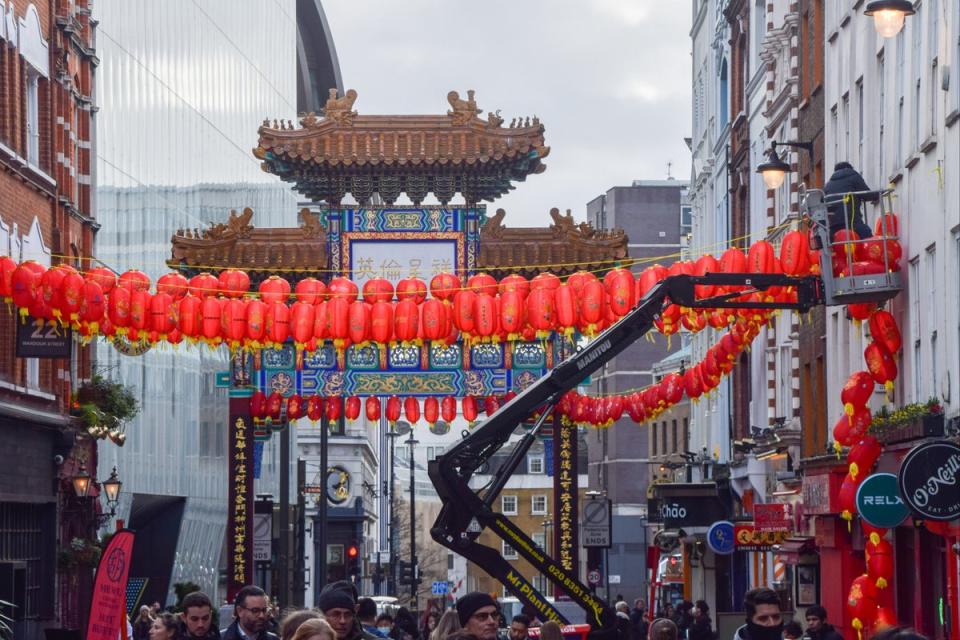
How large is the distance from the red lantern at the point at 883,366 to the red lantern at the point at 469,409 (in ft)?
41.8

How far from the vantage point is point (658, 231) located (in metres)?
112

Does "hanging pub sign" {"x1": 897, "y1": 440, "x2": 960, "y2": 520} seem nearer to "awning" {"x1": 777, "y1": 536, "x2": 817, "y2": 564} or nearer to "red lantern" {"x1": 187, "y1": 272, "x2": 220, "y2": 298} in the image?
"awning" {"x1": 777, "y1": 536, "x2": 817, "y2": 564}

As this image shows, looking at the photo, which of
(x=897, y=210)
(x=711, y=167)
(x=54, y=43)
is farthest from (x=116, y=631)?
(x=711, y=167)

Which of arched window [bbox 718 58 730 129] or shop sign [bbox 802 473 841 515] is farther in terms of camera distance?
arched window [bbox 718 58 730 129]

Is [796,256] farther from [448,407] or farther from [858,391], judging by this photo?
[448,407]

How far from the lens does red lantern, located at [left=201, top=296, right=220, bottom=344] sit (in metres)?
32.6

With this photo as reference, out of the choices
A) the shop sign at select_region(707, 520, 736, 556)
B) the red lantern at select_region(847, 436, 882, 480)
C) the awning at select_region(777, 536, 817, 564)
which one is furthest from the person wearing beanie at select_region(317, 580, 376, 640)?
the shop sign at select_region(707, 520, 736, 556)

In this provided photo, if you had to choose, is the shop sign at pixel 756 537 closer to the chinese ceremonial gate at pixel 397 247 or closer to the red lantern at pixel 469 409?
the chinese ceremonial gate at pixel 397 247

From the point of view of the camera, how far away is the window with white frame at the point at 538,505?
14562cm

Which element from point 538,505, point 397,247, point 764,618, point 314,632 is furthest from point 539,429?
point 538,505

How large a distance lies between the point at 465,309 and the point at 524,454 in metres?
8.95

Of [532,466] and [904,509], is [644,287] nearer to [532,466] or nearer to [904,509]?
[904,509]

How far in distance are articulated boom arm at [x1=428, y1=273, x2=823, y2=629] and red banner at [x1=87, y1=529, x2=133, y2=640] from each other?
5555 millimetres

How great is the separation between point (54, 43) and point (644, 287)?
12.6 m
